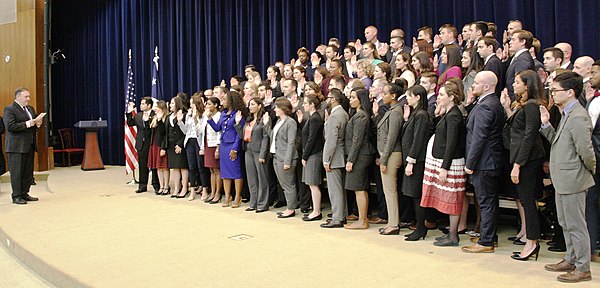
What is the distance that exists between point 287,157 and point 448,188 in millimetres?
2026

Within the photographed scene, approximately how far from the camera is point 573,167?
3.69 metres

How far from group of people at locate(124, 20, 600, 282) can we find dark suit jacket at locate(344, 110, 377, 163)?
0.01 metres

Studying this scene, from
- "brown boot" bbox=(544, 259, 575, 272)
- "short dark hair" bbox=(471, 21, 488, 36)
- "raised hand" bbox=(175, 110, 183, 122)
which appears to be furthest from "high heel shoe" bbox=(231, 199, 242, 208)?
"brown boot" bbox=(544, 259, 575, 272)

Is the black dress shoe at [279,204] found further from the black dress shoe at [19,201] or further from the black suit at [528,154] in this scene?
the black dress shoe at [19,201]

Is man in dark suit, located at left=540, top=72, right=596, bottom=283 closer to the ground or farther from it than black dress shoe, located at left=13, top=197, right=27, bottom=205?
farther from it

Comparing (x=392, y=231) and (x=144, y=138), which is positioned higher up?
(x=144, y=138)

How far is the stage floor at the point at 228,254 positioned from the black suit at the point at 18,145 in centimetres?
69

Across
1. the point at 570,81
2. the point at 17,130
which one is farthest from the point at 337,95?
the point at 17,130

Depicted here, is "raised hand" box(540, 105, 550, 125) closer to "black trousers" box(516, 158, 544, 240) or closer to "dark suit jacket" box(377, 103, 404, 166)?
"black trousers" box(516, 158, 544, 240)

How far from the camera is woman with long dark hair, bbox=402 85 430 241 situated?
16.3 feet

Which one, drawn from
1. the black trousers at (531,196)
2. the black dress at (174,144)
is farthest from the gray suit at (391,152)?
the black dress at (174,144)

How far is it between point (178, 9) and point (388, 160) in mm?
8801

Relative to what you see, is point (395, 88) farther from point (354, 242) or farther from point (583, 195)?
point (583, 195)

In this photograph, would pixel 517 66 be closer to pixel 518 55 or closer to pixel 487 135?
pixel 518 55
